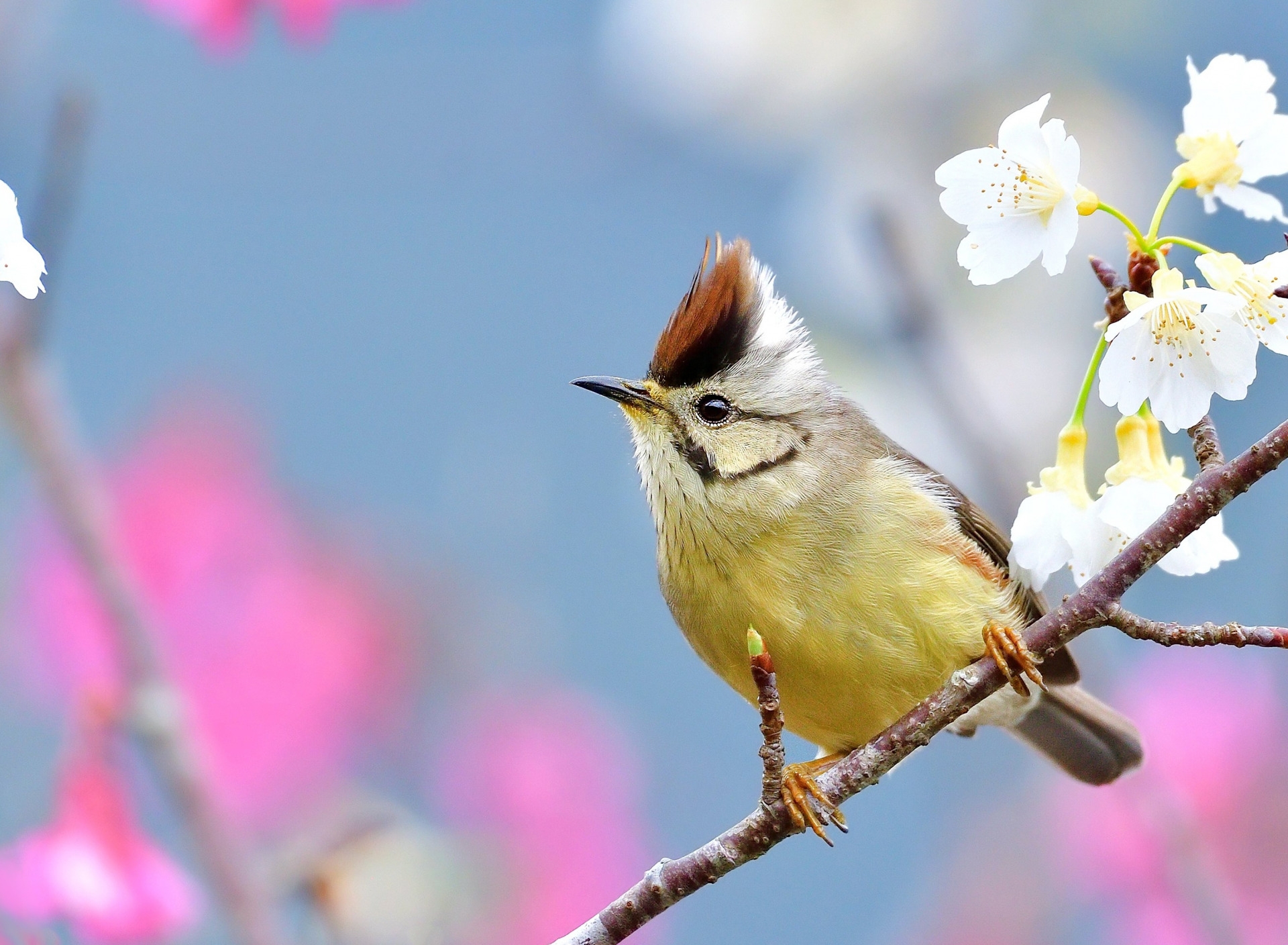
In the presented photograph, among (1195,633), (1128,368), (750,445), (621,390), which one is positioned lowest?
(1195,633)

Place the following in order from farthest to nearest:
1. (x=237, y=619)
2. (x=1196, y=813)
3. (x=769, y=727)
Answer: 1. (x=237, y=619)
2. (x=1196, y=813)
3. (x=769, y=727)

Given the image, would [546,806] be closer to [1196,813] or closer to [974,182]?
[1196,813]

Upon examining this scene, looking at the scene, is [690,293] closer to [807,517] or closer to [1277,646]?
[807,517]

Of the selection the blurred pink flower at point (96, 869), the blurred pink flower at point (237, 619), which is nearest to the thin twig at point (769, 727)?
the blurred pink flower at point (96, 869)

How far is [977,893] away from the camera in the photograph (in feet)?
10.6

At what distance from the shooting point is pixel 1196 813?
10.3 feet

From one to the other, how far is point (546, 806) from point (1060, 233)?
6.97 feet

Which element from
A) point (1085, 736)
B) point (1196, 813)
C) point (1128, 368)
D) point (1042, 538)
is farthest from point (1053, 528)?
point (1196, 813)

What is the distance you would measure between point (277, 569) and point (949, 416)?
1586 millimetres

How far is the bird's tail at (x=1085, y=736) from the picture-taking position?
249 centimetres

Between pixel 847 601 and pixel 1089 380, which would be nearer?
pixel 1089 380

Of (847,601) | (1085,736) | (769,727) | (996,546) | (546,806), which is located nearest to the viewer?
(769,727)

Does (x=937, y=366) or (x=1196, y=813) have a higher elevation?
(x=937, y=366)

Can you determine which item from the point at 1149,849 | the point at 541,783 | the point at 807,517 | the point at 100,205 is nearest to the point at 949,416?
the point at 807,517
